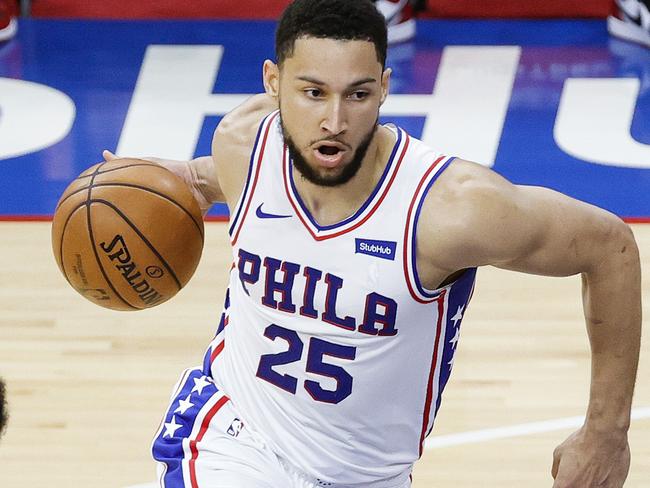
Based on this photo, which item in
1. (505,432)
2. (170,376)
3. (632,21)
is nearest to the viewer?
(505,432)

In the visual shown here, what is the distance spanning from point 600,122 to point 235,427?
4889mm

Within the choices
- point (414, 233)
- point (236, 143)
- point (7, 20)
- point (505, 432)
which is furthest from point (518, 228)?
point (7, 20)

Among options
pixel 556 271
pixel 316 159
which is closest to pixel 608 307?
pixel 556 271

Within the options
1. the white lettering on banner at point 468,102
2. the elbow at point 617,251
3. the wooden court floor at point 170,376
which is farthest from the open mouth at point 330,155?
the white lettering on banner at point 468,102

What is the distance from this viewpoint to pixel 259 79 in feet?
29.7

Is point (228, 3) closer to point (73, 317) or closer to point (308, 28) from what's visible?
point (73, 317)

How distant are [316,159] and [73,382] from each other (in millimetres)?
2661

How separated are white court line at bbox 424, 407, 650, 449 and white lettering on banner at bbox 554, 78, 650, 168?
2720mm

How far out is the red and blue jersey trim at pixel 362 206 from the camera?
376 cm

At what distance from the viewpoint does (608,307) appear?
3793mm

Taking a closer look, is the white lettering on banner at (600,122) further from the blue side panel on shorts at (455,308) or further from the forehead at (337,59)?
the forehead at (337,59)

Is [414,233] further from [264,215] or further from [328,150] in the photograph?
[264,215]

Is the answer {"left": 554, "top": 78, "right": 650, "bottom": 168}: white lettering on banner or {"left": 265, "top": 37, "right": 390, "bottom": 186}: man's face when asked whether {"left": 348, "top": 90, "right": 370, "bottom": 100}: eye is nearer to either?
{"left": 265, "top": 37, "right": 390, "bottom": 186}: man's face

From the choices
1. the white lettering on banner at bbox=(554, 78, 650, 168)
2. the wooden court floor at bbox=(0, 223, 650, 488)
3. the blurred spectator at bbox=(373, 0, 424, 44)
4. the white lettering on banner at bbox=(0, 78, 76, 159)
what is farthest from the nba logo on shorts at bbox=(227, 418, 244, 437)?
the blurred spectator at bbox=(373, 0, 424, 44)
